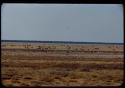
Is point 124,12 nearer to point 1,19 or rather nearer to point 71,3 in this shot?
point 71,3

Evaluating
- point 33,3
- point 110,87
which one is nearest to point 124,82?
point 110,87

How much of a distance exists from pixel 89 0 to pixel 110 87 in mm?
710

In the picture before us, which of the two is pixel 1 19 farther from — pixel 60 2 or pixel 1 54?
pixel 60 2

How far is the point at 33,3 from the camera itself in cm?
284

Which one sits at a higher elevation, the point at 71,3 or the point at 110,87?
the point at 71,3

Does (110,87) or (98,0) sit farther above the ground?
(98,0)

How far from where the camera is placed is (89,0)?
282cm

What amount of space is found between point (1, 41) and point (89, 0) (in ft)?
2.50

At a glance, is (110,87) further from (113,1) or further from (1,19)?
(1,19)

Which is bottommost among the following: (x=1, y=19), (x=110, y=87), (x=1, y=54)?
(x=110, y=87)

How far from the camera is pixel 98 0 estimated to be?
9.26 ft

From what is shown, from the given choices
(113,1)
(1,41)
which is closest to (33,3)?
(1,41)

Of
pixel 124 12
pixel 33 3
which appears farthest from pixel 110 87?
pixel 33 3

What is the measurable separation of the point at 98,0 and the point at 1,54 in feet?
2.88
